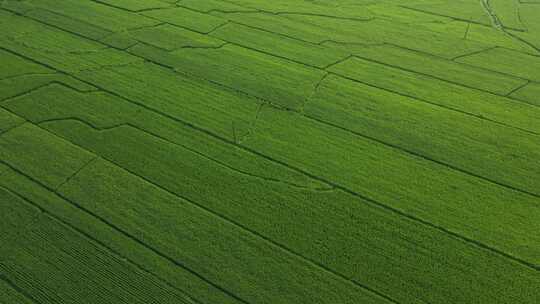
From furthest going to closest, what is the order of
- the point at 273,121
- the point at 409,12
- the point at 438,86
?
1. the point at 409,12
2. the point at 438,86
3. the point at 273,121

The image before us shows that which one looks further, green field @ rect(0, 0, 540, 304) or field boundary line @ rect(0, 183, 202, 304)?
green field @ rect(0, 0, 540, 304)

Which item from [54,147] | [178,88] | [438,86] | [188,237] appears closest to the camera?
[188,237]

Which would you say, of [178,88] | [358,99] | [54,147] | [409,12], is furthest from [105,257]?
[409,12]

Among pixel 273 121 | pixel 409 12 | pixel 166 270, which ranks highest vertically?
pixel 409 12

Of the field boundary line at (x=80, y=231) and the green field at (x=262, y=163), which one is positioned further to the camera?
the green field at (x=262, y=163)

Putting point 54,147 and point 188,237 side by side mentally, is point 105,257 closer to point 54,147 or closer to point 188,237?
point 188,237

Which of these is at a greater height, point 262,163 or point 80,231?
point 262,163

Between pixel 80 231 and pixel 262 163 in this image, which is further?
pixel 262 163

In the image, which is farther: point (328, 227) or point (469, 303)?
point (328, 227)
